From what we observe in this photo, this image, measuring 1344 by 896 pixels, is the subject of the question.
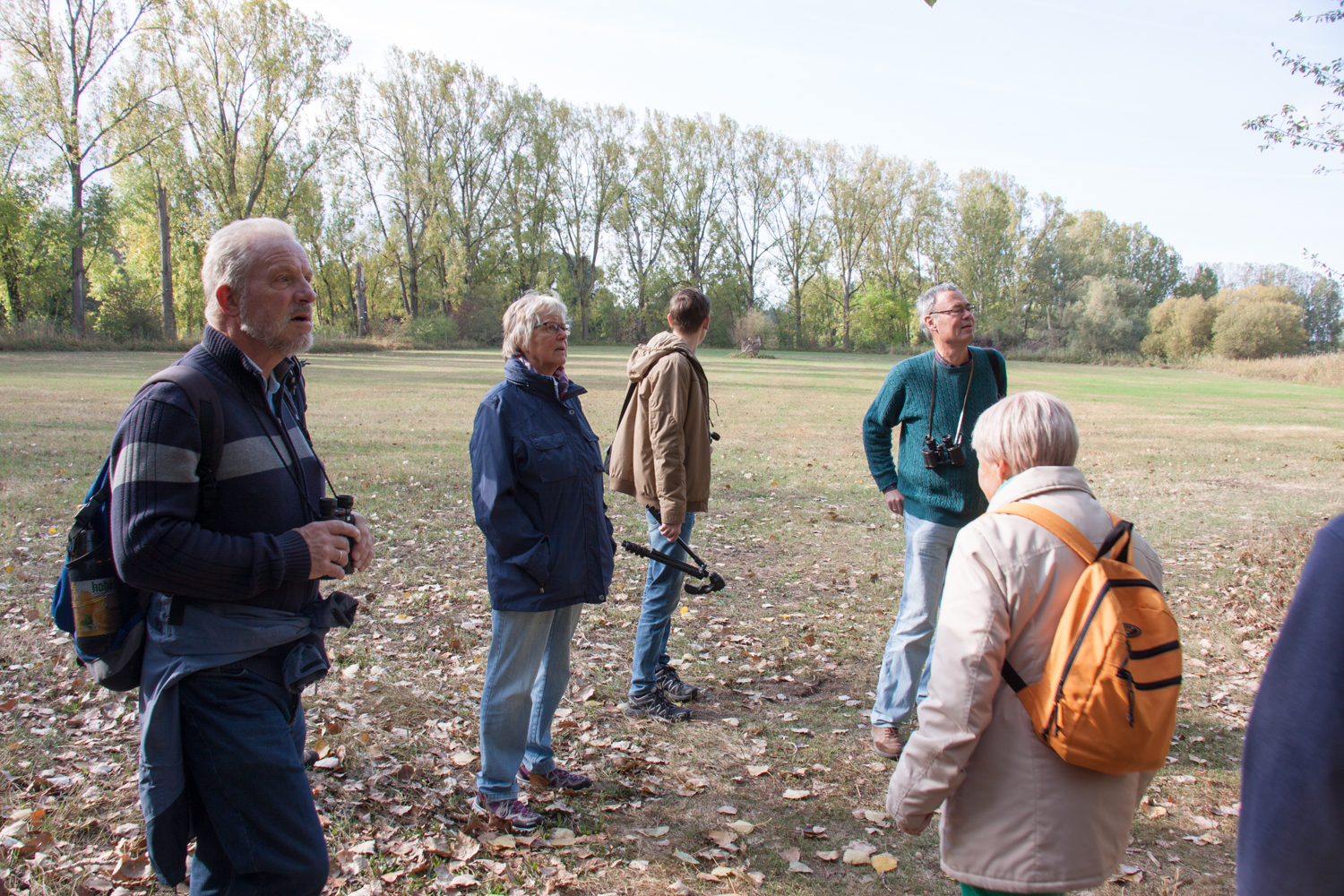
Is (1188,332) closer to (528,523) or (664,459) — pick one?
(664,459)

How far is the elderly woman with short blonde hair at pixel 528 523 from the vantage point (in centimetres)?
336

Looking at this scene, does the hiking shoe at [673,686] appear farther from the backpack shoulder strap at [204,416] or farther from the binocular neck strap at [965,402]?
the backpack shoulder strap at [204,416]

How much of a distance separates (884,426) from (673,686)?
1.94 meters

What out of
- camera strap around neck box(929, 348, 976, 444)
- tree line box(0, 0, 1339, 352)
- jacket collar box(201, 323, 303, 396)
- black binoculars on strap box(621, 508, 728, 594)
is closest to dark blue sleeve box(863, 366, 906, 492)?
camera strap around neck box(929, 348, 976, 444)

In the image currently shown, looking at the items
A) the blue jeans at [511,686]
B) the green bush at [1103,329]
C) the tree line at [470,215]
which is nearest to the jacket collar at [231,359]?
the blue jeans at [511,686]

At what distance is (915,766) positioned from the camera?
218 cm

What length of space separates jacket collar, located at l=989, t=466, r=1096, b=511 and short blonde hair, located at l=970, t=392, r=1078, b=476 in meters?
0.06

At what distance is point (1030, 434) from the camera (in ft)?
7.82

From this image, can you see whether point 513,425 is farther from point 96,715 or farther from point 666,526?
point 96,715

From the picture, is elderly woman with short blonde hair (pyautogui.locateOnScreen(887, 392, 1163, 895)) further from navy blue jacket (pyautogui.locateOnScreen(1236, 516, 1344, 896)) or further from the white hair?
the white hair

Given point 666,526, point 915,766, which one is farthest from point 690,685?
point 915,766

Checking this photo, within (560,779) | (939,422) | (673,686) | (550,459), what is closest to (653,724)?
(673,686)

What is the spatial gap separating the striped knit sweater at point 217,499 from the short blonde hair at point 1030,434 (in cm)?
194

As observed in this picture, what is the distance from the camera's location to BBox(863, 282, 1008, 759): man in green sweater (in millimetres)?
4203
